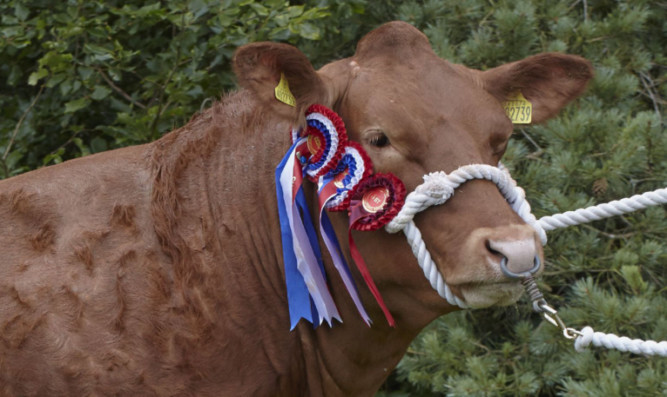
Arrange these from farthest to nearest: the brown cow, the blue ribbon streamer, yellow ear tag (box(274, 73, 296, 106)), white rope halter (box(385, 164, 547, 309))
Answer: the blue ribbon streamer → yellow ear tag (box(274, 73, 296, 106)) → the brown cow → white rope halter (box(385, 164, 547, 309))

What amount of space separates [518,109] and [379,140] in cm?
69

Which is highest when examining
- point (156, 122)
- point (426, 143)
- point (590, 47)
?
point (426, 143)

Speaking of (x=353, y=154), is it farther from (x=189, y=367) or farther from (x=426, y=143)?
(x=189, y=367)

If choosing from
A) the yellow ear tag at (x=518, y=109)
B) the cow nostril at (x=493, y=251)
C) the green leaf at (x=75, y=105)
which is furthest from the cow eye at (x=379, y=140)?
the green leaf at (x=75, y=105)

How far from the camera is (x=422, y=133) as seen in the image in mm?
2697

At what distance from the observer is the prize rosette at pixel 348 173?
2.75 m

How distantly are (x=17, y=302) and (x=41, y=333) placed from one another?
0.49 ft

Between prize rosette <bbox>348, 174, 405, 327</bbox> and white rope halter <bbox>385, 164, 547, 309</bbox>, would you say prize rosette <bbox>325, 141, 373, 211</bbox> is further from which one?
white rope halter <bbox>385, 164, 547, 309</bbox>

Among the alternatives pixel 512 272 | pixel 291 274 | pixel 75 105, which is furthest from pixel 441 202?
pixel 75 105

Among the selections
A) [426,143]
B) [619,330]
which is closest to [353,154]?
[426,143]

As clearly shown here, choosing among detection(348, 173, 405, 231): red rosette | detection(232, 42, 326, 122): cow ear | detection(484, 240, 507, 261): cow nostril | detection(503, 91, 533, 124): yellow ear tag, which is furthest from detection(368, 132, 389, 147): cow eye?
detection(503, 91, 533, 124): yellow ear tag

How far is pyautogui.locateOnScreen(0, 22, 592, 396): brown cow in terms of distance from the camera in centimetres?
274

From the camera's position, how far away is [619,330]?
13.8 feet

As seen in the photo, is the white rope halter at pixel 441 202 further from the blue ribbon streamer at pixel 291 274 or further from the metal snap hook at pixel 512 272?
the blue ribbon streamer at pixel 291 274
